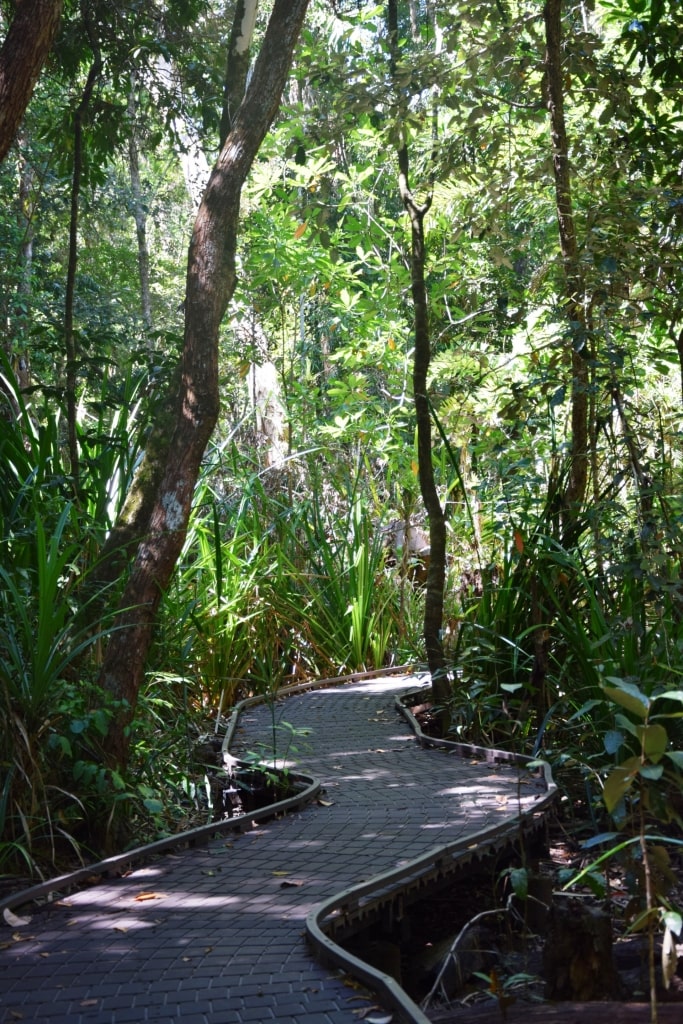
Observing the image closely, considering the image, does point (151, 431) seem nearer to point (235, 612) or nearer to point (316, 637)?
point (235, 612)

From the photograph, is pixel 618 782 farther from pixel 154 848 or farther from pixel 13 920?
pixel 154 848

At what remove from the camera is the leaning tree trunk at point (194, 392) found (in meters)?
4.44

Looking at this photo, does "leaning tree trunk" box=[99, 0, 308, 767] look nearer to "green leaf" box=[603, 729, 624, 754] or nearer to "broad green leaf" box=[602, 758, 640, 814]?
"green leaf" box=[603, 729, 624, 754]

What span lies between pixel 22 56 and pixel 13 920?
3130 millimetres

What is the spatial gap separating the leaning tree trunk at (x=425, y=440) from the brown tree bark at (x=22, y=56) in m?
2.71

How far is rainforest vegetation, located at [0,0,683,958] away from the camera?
4141 millimetres

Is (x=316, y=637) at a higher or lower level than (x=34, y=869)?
higher

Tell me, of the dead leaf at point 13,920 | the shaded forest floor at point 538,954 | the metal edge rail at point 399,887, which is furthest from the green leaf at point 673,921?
the dead leaf at point 13,920

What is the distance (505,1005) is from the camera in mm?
2697

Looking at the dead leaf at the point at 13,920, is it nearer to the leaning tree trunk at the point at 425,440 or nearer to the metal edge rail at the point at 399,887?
the metal edge rail at the point at 399,887

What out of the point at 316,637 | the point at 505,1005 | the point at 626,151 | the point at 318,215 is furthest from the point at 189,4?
the point at 505,1005

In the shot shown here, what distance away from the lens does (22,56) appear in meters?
3.95

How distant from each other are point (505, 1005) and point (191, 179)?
1037 cm

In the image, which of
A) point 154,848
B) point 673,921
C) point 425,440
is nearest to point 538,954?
point 154,848
